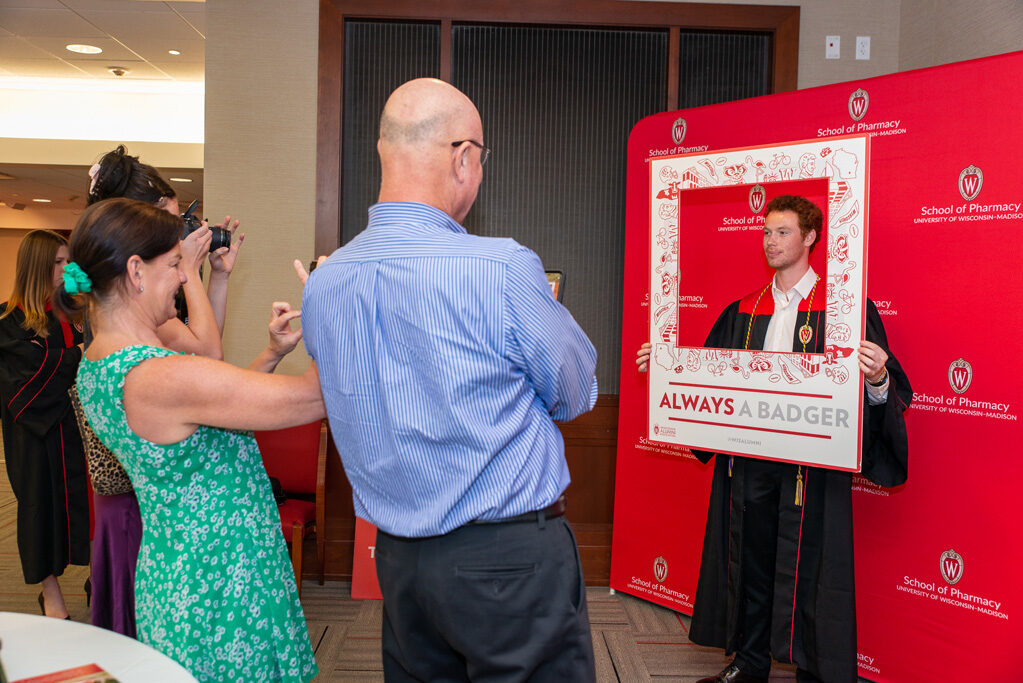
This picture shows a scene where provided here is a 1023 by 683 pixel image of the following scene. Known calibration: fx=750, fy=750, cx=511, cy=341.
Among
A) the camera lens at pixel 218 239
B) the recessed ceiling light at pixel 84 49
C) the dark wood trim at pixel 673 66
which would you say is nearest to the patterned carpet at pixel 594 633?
the camera lens at pixel 218 239

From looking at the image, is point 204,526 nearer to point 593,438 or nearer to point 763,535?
point 763,535

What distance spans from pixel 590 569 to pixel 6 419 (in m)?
2.84

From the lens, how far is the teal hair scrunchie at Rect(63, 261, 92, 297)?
4.65 feet

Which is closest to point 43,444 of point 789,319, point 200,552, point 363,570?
point 363,570

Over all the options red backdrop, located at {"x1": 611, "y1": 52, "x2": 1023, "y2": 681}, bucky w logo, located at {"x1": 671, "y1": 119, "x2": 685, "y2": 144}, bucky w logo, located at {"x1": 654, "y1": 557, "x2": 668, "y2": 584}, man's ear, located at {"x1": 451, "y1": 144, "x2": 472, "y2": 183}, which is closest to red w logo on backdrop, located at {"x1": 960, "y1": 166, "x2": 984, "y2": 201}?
red backdrop, located at {"x1": 611, "y1": 52, "x2": 1023, "y2": 681}

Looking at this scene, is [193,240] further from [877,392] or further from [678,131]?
[678,131]

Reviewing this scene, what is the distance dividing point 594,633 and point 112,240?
2.57m

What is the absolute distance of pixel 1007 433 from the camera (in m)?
2.51

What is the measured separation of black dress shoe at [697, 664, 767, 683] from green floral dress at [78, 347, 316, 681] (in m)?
1.75

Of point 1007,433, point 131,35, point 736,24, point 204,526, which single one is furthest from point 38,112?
point 1007,433

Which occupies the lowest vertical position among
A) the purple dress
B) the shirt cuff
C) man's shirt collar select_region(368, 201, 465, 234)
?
the purple dress

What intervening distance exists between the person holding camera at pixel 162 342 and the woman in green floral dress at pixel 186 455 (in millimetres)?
198

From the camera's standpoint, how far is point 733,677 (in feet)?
8.72

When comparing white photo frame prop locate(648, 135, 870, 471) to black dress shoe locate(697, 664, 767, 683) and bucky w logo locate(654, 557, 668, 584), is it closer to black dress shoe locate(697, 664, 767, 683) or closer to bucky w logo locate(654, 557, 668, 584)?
black dress shoe locate(697, 664, 767, 683)
